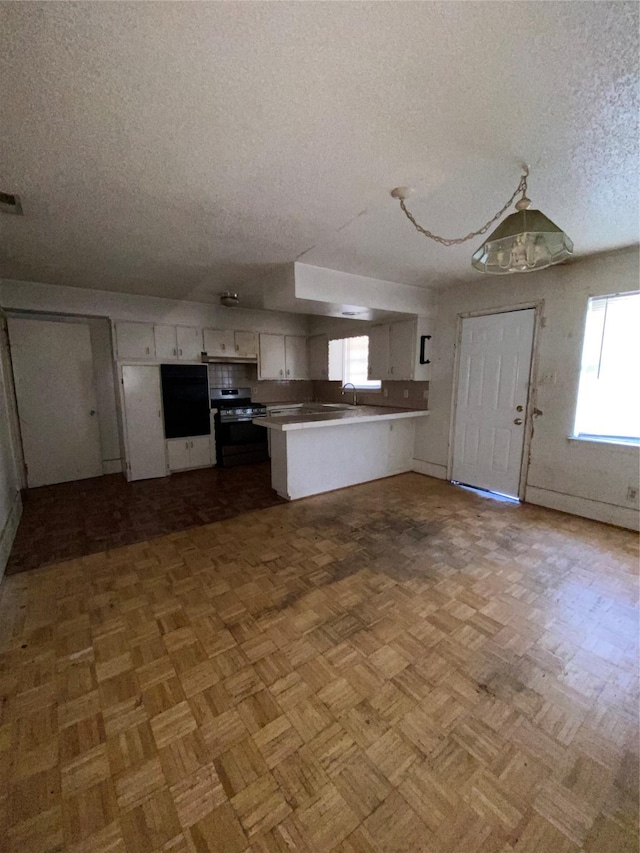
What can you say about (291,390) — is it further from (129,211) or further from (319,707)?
(319,707)

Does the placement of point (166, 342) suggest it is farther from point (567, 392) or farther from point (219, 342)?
point (567, 392)

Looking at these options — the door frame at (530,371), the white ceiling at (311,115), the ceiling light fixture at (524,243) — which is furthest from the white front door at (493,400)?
the ceiling light fixture at (524,243)

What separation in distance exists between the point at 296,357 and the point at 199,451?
2353 millimetres

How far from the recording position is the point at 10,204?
2.07 m

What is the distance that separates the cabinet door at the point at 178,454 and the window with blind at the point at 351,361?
8.87 ft

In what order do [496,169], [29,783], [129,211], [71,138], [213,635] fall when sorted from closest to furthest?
1. [29,783]
2. [71,138]
3. [496,169]
4. [213,635]
5. [129,211]

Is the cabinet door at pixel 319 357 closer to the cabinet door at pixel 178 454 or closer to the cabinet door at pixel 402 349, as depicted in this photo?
the cabinet door at pixel 402 349

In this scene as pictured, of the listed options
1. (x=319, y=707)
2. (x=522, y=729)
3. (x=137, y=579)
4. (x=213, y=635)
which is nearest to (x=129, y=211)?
(x=137, y=579)

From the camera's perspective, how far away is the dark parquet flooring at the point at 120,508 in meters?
2.89

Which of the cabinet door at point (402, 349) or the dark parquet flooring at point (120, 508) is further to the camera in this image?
the cabinet door at point (402, 349)

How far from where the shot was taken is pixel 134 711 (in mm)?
1470

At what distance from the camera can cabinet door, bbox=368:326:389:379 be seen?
4.86m

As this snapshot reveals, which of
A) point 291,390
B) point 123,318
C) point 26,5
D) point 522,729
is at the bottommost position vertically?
point 522,729

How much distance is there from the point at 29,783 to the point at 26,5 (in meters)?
2.48
